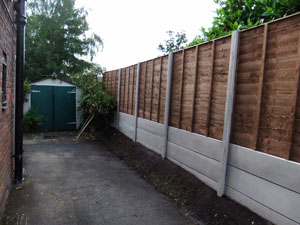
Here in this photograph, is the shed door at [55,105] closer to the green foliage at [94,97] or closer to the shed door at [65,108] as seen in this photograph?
the shed door at [65,108]

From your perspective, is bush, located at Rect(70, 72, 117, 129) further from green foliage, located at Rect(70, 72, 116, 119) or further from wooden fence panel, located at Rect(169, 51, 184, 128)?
wooden fence panel, located at Rect(169, 51, 184, 128)

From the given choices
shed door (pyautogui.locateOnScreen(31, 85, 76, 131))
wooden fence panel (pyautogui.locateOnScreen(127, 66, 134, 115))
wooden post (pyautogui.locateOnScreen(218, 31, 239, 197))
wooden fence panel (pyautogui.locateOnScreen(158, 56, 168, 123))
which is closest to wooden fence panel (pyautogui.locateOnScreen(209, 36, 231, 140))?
wooden post (pyautogui.locateOnScreen(218, 31, 239, 197))

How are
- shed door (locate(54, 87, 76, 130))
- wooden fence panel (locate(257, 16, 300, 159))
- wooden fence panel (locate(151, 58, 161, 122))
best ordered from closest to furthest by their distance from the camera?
1. wooden fence panel (locate(257, 16, 300, 159))
2. wooden fence panel (locate(151, 58, 161, 122))
3. shed door (locate(54, 87, 76, 130))

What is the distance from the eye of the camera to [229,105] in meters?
2.93

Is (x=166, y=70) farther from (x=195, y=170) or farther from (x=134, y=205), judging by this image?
(x=134, y=205)

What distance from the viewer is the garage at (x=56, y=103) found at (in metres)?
8.81

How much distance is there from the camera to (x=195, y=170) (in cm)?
370

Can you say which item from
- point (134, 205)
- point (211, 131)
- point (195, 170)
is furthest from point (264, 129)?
point (134, 205)

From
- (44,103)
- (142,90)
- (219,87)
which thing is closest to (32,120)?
(44,103)

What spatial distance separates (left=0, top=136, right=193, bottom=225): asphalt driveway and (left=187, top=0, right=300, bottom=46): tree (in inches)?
125

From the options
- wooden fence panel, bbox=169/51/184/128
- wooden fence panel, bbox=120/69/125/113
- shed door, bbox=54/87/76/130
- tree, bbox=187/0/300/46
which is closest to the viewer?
tree, bbox=187/0/300/46

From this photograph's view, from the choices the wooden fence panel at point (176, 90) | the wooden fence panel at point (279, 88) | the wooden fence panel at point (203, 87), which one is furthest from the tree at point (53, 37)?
the wooden fence panel at point (279, 88)

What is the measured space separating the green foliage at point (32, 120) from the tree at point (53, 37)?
25.6ft

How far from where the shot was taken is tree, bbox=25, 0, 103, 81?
16172 millimetres
